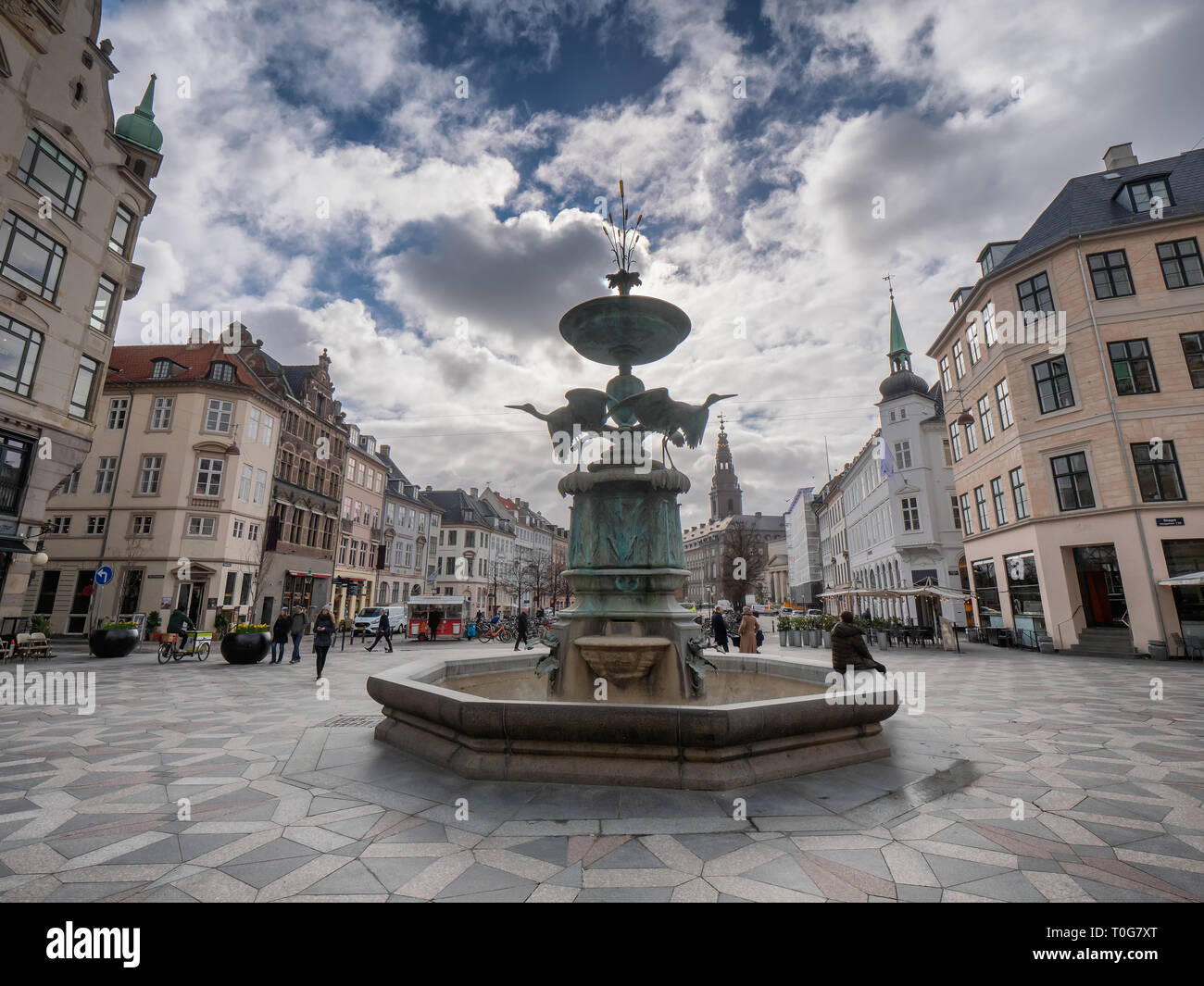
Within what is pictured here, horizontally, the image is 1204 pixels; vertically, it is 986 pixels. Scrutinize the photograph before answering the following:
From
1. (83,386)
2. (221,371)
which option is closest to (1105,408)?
(83,386)

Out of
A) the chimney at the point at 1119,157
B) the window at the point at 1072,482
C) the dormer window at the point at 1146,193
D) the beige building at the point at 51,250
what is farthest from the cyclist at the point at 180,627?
the chimney at the point at 1119,157

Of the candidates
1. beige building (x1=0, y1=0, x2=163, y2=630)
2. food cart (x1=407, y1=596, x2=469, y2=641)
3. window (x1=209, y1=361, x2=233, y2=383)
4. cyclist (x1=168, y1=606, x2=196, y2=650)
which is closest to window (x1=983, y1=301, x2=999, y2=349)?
food cart (x1=407, y1=596, x2=469, y2=641)

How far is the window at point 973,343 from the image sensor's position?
84.5 feet

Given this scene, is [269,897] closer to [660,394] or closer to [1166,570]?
[660,394]

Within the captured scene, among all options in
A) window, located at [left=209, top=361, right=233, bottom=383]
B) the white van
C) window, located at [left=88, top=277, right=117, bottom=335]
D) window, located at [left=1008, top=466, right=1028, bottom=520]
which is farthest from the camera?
the white van

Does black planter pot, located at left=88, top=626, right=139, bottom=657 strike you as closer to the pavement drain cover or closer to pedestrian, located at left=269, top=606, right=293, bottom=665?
pedestrian, located at left=269, top=606, right=293, bottom=665

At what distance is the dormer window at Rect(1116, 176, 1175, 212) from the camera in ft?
67.3

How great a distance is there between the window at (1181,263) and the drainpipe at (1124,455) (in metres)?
2.35

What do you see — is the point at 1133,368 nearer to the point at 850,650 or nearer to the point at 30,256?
the point at 850,650

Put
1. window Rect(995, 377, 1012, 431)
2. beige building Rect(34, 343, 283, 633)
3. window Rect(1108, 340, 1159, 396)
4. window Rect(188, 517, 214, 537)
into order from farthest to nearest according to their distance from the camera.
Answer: window Rect(188, 517, 214, 537), beige building Rect(34, 343, 283, 633), window Rect(995, 377, 1012, 431), window Rect(1108, 340, 1159, 396)

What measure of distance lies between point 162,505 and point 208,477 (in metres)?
2.43

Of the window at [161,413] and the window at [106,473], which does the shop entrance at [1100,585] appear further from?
the window at [106,473]

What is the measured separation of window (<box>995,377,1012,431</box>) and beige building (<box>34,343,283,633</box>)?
3750 cm

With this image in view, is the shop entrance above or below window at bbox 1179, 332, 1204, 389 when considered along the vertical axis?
below
